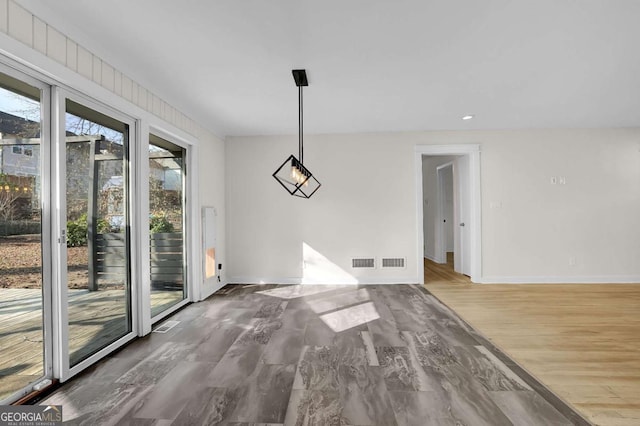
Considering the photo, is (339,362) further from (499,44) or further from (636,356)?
(499,44)

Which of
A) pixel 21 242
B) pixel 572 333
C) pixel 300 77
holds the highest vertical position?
pixel 300 77

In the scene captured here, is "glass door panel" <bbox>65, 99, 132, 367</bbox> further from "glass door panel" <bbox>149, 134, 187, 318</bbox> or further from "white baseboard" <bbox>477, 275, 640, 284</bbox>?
"white baseboard" <bbox>477, 275, 640, 284</bbox>

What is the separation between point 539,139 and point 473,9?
13.2ft

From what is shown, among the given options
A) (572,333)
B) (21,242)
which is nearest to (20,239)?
(21,242)

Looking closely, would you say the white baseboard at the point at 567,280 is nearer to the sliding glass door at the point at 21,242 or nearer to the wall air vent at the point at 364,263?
the wall air vent at the point at 364,263

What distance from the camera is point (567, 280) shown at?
4781 mm

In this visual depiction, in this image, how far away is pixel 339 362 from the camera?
2312 millimetres

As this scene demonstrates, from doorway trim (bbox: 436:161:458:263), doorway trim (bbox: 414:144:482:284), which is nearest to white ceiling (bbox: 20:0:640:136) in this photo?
doorway trim (bbox: 414:144:482:284)

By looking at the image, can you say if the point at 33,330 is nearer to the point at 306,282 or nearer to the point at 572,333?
the point at 306,282

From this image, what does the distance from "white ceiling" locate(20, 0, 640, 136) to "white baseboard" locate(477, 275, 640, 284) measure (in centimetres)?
266

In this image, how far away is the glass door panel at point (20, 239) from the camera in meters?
1.73

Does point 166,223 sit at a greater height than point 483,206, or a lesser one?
lesser

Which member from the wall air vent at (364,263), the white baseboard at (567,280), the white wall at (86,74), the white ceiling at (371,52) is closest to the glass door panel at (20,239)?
the white wall at (86,74)

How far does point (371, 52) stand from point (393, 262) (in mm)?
3432
